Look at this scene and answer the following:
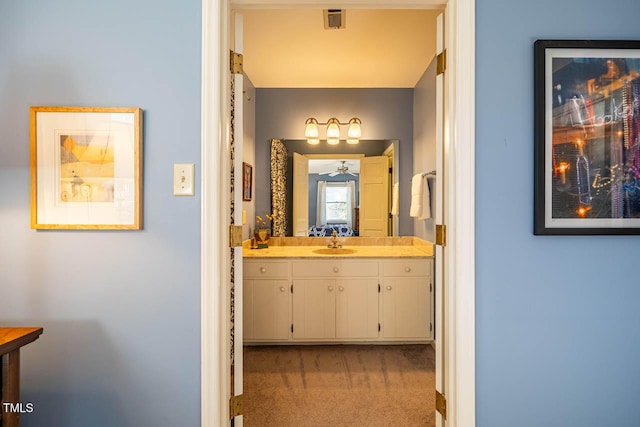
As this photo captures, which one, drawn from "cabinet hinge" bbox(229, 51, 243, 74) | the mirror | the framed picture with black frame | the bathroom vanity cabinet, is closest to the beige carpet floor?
the bathroom vanity cabinet

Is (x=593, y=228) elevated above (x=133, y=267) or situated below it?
above

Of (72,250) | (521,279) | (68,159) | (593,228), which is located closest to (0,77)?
(68,159)

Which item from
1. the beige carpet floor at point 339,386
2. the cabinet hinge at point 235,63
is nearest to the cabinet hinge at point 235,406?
the beige carpet floor at point 339,386

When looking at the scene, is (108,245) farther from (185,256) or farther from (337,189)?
(337,189)

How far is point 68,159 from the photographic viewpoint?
4.96 feet

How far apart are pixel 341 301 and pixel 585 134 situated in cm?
220

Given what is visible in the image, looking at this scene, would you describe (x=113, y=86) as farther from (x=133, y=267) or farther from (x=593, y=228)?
(x=593, y=228)

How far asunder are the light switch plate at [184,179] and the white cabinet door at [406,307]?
2.10 metres

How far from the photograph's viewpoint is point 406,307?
10.4ft

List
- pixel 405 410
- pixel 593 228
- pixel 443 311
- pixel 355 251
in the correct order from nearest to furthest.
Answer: pixel 593 228 < pixel 443 311 < pixel 405 410 < pixel 355 251

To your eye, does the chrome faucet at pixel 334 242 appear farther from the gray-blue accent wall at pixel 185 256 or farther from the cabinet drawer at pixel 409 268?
the gray-blue accent wall at pixel 185 256

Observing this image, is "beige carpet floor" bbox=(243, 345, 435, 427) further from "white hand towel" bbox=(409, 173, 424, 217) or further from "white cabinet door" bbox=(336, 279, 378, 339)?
"white hand towel" bbox=(409, 173, 424, 217)

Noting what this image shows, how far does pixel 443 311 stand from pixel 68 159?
1.75 metres

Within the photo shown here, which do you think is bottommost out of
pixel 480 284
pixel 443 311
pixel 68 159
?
pixel 443 311
